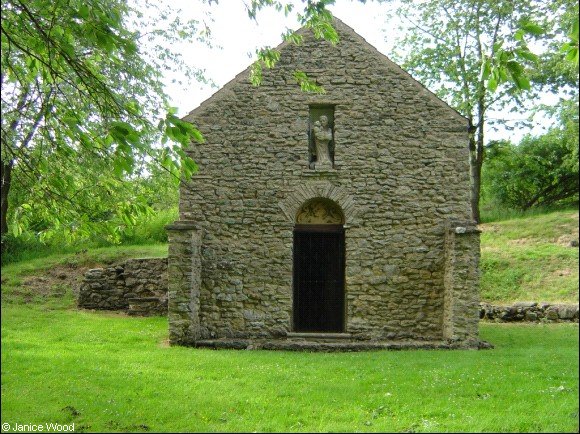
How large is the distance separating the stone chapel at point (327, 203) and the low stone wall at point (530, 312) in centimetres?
540

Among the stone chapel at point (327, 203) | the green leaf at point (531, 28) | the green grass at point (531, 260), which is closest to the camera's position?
the green leaf at point (531, 28)

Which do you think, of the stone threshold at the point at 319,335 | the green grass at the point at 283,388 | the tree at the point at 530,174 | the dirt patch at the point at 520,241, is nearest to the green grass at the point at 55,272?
the green grass at the point at 283,388

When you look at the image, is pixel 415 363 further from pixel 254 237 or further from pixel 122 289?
pixel 122 289

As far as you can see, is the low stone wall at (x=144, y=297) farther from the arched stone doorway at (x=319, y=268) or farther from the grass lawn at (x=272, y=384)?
the arched stone doorway at (x=319, y=268)

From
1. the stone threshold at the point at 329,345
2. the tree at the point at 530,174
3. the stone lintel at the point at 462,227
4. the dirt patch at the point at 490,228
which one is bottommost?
the stone threshold at the point at 329,345

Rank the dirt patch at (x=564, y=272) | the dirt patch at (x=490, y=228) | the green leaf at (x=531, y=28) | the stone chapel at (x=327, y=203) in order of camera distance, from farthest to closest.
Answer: the dirt patch at (x=490, y=228)
the dirt patch at (x=564, y=272)
the stone chapel at (x=327, y=203)
the green leaf at (x=531, y=28)

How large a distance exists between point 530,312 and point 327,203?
7599 millimetres

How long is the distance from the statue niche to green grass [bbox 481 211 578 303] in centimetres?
847

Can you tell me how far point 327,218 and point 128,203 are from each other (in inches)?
289

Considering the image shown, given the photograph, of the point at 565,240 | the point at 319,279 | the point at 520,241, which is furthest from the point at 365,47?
the point at 520,241

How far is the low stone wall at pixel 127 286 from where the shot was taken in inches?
703

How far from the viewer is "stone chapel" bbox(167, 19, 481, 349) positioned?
1311 cm

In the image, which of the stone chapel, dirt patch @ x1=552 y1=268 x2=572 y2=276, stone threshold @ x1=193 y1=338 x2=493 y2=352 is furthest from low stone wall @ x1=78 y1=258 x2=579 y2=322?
stone threshold @ x1=193 y1=338 x2=493 y2=352

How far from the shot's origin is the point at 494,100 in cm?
2588
